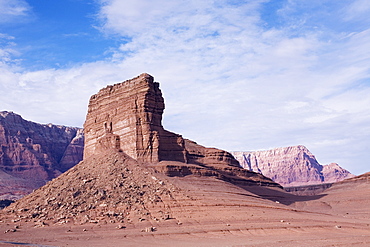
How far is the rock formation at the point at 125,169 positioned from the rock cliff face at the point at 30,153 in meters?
71.8

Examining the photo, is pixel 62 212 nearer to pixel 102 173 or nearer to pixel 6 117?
pixel 102 173

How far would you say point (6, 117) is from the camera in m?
164

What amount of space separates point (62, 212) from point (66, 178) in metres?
10.3

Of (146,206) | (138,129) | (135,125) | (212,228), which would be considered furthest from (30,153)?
(212,228)

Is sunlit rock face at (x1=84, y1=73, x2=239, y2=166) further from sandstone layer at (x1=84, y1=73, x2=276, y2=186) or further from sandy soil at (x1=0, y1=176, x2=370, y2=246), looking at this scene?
sandy soil at (x1=0, y1=176, x2=370, y2=246)

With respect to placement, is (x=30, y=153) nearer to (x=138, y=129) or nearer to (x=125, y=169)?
(x=138, y=129)

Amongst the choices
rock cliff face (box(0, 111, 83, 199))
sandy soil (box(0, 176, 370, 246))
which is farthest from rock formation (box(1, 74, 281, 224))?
rock cliff face (box(0, 111, 83, 199))

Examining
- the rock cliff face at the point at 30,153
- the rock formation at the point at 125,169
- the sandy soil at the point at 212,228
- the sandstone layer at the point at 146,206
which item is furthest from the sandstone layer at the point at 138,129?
the rock cliff face at the point at 30,153

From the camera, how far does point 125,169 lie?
198 ft

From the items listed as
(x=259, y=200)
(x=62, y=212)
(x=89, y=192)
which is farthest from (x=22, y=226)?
(x=259, y=200)

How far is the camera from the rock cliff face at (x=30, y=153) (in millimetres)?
144125

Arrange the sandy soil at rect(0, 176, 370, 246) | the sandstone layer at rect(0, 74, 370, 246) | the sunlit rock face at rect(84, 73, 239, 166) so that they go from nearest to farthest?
the sandy soil at rect(0, 176, 370, 246)
the sandstone layer at rect(0, 74, 370, 246)
the sunlit rock face at rect(84, 73, 239, 166)

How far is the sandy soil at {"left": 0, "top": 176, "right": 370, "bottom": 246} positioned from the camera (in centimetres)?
4376

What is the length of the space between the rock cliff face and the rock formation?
2829 inches
